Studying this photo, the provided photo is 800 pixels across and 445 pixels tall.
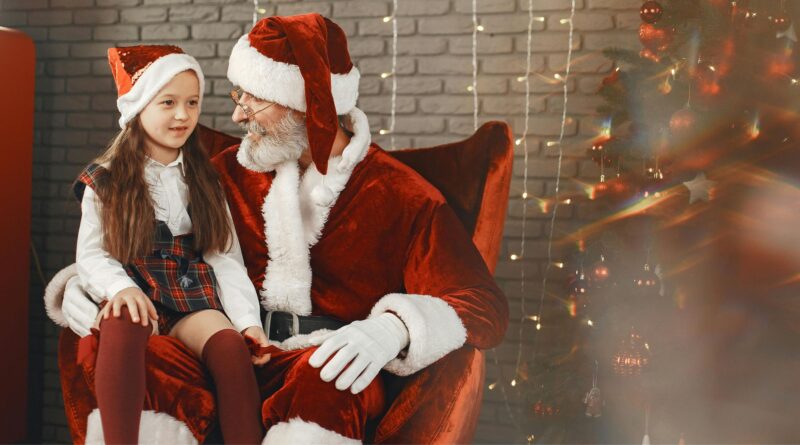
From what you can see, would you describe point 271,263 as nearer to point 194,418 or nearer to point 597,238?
point 194,418

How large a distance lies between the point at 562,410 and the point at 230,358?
1238 millimetres

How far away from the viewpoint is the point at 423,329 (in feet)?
5.98

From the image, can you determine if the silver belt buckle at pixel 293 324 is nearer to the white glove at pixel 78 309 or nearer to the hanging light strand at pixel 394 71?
the white glove at pixel 78 309

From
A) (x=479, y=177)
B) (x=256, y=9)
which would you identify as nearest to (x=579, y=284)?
(x=479, y=177)

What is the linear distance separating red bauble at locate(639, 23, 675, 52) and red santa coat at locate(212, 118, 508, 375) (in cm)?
81

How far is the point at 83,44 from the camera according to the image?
3357 millimetres

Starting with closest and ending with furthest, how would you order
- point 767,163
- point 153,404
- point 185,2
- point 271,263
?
point 153,404 < point 271,263 < point 767,163 < point 185,2

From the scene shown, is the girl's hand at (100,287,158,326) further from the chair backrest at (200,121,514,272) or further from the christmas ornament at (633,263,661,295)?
the christmas ornament at (633,263,661,295)

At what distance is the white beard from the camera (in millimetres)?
2176

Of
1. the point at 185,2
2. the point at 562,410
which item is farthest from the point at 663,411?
the point at 185,2

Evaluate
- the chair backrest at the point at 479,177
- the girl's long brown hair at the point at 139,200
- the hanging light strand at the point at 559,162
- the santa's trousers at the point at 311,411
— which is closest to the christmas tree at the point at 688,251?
the hanging light strand at the point at 559,162

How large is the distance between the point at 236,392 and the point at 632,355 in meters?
1.27

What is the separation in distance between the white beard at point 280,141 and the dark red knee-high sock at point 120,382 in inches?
25.0

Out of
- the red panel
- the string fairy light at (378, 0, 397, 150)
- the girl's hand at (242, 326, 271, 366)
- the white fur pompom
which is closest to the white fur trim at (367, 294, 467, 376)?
the girl's hand at (242, 326, 271, 366)
